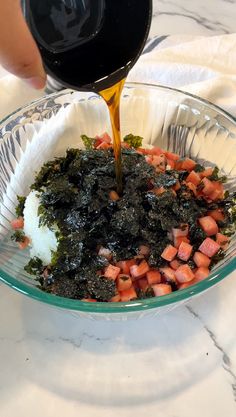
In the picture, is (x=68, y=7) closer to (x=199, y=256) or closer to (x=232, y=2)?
(x=199, y=256)

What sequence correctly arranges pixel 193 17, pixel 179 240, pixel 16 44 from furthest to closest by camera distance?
1. pixel 193 17
2. pixel 179 240
3. pixel 16 44

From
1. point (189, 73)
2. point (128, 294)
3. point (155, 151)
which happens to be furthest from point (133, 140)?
point (128, 294)

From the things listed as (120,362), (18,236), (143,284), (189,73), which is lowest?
(120,362)

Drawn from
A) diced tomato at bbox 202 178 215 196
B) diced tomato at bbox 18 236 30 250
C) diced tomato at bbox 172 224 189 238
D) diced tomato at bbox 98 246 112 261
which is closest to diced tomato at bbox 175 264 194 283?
diced tomato at bbox 172 224 189 238

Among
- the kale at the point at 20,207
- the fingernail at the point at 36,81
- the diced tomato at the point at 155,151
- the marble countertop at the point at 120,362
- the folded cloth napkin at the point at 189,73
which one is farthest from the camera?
the folded cloth napkin at the point at 189,73

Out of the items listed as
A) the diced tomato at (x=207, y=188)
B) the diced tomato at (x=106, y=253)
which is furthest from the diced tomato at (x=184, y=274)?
the diced tomato at (x=207, y=188)

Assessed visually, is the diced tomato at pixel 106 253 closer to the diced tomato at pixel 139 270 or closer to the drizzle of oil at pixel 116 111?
the diced tomato at pixel 139 270

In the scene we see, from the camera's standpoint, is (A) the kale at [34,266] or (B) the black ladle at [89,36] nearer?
(B) the black ladle at [89,36]

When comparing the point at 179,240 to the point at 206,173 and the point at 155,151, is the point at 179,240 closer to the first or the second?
the point at 206,173
